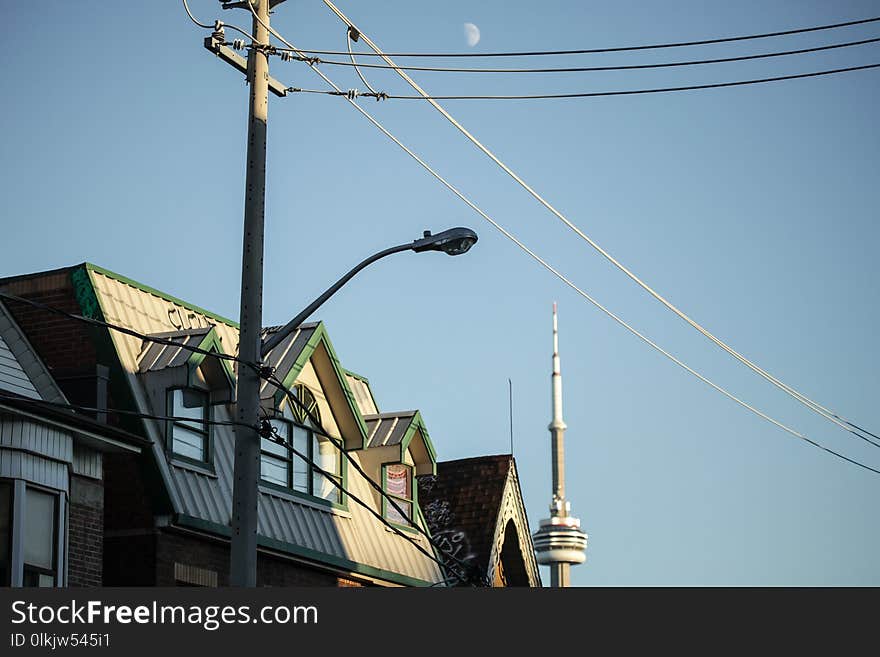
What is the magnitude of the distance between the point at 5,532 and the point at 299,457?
20.8ft

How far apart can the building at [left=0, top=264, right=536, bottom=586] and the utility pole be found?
131 inches

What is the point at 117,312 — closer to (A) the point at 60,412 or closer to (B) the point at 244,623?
(A) the point at 60,412

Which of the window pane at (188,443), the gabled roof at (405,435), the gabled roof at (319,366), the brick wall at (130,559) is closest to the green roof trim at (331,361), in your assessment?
the gabled roof at (319,366)

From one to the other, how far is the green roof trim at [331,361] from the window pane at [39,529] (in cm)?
607

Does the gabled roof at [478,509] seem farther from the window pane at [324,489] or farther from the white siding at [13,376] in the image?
the white siding at [13,376]

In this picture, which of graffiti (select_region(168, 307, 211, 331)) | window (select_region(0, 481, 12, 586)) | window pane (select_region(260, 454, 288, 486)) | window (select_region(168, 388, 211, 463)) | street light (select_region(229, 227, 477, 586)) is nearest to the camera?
street light (select_region(229, 227, 477, 586))

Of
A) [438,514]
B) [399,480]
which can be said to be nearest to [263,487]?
[399,480]

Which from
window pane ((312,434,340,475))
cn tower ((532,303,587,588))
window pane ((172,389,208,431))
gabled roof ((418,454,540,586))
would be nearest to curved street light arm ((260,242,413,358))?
window pane ((172,389,208,431))

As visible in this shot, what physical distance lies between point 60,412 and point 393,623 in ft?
24.6

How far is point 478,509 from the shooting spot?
33.7 m

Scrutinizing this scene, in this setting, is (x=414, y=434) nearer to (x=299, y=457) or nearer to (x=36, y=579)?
(x=299, y=457)

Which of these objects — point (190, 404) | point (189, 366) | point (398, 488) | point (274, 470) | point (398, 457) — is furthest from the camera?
point (398, 488)

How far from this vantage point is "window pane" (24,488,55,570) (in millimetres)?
19312

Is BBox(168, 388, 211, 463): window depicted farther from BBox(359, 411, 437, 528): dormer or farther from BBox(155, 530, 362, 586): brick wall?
BBox(359, 411, 437, 528): dormer
